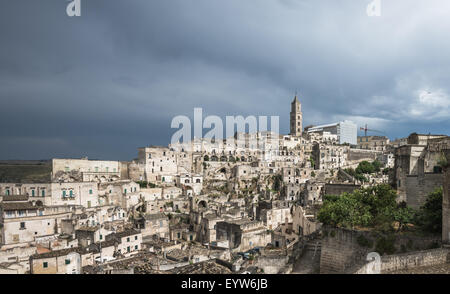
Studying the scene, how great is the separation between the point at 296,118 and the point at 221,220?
6780 centimetres

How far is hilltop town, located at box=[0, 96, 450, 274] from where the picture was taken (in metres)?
12.5

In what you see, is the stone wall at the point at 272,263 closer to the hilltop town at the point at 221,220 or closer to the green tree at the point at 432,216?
the hilltop town at the point at 221,220

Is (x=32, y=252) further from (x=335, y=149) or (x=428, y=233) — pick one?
(x=335, y=149)

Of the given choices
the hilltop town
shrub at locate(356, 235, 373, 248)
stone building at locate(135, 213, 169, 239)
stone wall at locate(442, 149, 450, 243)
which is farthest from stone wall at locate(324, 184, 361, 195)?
stone building at locate(135, 213, 169, 239)

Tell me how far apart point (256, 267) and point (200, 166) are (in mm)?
42527

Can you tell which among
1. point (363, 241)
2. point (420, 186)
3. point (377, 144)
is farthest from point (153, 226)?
point (377, 144)

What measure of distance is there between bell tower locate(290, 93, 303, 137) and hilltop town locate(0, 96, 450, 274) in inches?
1395

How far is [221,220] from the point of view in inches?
1054

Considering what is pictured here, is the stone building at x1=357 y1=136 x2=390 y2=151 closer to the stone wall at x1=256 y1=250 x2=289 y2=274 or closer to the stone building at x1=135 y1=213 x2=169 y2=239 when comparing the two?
the stone building at x1=135 y1=213 x2=169 y2=239

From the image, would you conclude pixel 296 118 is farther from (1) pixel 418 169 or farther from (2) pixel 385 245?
(2) pixel 385 245

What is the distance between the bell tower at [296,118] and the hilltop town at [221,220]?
35.4 m

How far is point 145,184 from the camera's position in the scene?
42.6 meters

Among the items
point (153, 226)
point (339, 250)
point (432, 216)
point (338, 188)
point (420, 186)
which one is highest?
point (420, 186)
